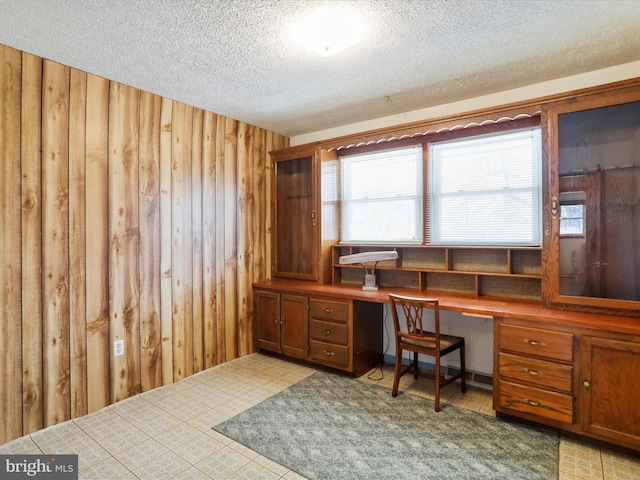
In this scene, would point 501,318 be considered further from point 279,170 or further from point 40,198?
point 40,198

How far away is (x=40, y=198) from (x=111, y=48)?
42.7 inches

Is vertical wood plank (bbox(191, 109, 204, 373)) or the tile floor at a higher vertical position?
vertical wood plank (bbox(191, 109, 204, 373))

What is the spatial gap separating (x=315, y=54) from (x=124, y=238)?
2.00 m

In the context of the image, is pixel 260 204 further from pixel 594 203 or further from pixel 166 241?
pixel 594 203

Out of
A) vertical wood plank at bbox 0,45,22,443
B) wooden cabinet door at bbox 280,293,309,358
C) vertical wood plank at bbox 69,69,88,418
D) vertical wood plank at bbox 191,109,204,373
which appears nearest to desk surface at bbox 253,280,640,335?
wooden cabinet door at bbox 280,293,309,358

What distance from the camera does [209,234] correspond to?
11.2ft

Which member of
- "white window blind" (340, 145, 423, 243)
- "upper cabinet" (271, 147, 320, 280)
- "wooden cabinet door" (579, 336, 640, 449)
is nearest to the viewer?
"wooden cabinet door" (579, 336, 640, 449)

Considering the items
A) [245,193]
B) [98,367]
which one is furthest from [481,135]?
[98,367]

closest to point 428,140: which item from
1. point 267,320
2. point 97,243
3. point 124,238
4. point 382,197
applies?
point 382,197

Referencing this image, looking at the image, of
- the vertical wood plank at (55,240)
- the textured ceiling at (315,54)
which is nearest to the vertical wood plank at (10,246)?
the vertical wood plank at (55,240)

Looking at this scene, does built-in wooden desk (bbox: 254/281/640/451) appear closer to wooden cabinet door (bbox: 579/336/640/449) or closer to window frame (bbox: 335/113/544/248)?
wooden cabinet door (bbox: 579/336/640/449)

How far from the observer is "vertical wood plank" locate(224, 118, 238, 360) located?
11.7ft

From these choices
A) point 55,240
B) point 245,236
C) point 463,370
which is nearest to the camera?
point 55,240

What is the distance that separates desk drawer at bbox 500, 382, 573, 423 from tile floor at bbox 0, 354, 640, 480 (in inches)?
7.0
